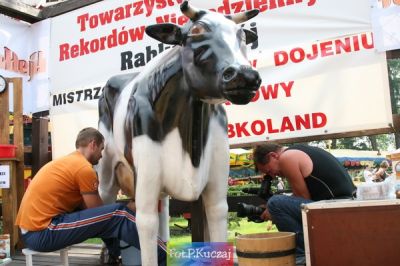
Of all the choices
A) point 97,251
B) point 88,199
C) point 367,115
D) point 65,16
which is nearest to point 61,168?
point 88,199

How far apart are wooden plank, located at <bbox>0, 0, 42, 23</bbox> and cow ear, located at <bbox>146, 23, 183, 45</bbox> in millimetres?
3468

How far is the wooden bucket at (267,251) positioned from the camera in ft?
7.47

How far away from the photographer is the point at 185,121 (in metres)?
2.37

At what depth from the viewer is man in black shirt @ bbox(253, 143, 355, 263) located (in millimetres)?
3145

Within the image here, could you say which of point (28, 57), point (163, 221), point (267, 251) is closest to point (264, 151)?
point (163, 221)

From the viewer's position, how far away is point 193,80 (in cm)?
221

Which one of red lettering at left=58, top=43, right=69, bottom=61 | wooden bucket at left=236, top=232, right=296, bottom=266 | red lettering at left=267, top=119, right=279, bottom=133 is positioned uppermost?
red lettering at left=58, top=43, right=69, bottom=61

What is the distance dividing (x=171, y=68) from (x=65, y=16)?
3295 millimetres

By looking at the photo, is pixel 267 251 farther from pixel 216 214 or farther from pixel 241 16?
pixel 241 16

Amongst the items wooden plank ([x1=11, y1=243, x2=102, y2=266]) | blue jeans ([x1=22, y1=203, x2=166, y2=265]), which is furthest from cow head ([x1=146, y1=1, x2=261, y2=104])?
wooden plank ([x1=11, y1=243, x2=102, y2=266])

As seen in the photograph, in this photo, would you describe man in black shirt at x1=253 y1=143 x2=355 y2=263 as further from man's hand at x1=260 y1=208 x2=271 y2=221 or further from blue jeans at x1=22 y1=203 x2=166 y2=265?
blue jeans at x1=22 y1=203 x2=166 y2=265

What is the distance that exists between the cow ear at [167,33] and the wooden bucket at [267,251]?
1092 millimetres

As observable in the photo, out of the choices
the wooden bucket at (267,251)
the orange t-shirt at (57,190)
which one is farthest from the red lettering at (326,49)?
the orange t-shirt at (57,190)

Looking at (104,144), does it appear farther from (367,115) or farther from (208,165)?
(367,115)
